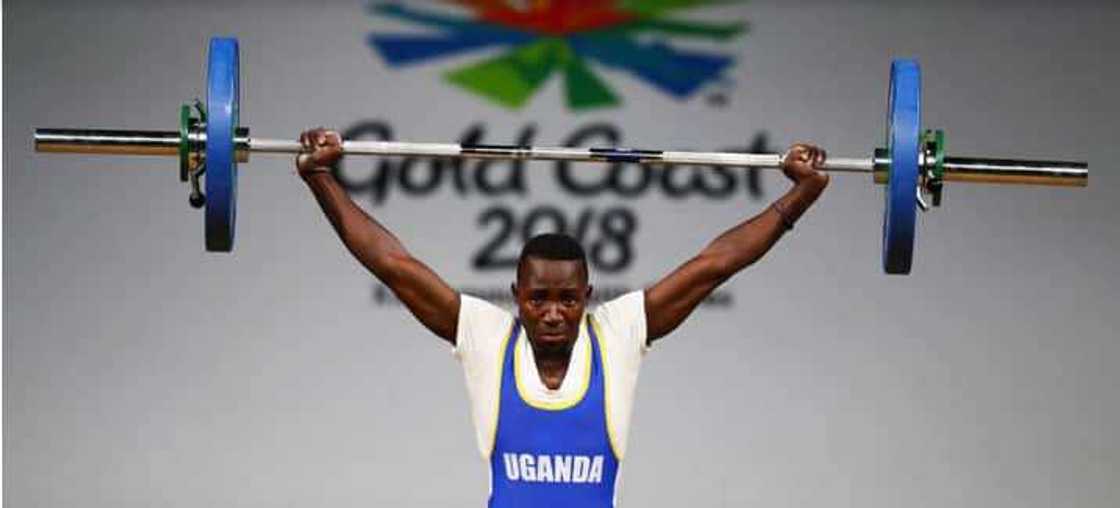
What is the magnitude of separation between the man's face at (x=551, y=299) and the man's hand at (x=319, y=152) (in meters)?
0.44

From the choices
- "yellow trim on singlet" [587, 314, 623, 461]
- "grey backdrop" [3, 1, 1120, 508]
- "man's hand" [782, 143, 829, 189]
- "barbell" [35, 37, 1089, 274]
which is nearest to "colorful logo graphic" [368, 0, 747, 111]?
"grey backdrop" [3, 1, 1120, 508]

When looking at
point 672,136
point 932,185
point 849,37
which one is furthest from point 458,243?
point 932,185

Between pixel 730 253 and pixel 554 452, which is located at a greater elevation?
pixel 730 253

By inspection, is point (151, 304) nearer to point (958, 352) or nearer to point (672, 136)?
point (672, 136)

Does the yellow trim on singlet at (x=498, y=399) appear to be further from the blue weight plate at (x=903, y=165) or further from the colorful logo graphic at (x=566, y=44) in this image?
the colorful logo graphic at (x=566, y=44)

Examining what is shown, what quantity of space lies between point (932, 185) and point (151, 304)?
9.32 feet

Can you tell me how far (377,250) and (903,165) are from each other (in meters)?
0.97

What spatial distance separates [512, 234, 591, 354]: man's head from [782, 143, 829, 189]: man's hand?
0.47 m

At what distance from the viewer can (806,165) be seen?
401 centimetres

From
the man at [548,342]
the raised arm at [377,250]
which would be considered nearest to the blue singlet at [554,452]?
the man at [548,342]

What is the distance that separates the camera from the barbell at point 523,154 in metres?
4.02

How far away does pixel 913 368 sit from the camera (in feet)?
20.6

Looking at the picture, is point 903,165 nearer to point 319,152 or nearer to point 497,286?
point 319,152

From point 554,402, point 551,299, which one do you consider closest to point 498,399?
point 554,402
